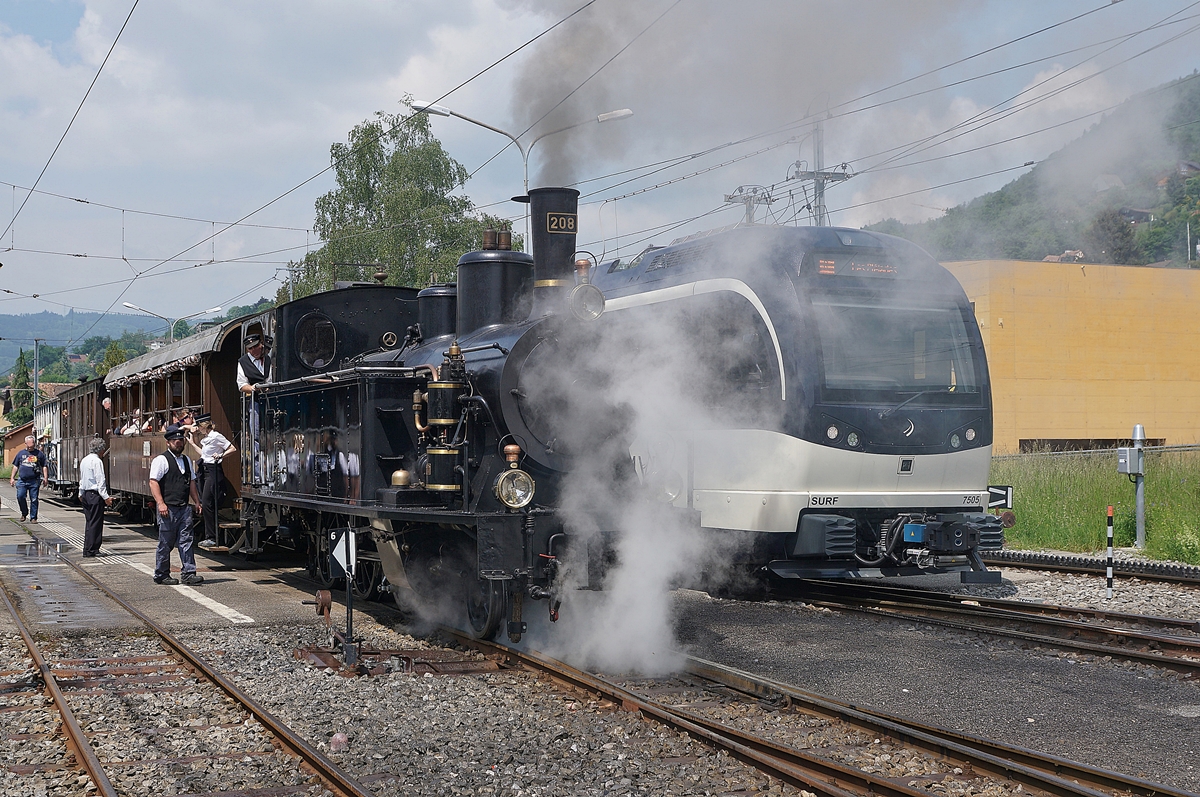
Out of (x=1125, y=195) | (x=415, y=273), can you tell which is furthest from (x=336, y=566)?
(x=415, y=273)

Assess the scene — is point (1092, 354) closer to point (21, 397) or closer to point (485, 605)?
point (485, 605)

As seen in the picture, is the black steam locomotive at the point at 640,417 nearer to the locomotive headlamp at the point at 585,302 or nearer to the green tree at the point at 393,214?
the locomotive headlamp at the point at 585,302

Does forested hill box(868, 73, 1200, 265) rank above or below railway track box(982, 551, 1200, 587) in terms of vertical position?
above

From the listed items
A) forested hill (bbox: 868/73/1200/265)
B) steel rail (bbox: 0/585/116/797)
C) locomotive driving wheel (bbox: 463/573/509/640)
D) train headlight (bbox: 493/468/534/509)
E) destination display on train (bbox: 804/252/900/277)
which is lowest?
steel rail (bbox: 0/585/116/797)

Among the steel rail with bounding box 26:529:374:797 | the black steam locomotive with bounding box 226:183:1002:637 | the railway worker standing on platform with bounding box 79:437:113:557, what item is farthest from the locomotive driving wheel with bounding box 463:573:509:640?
the railway worker standing on platform with bounding box 79:437:113:557

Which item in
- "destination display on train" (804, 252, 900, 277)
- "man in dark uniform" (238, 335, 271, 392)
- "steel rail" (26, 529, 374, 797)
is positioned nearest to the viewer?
"steel rail" (26, 529, 374, 797)

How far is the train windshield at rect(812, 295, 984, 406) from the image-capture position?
864 centimetres

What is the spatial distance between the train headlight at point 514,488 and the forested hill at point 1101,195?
4628 mm

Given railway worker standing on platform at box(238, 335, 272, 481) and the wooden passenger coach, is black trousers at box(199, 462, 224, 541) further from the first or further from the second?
railway worker standing on platform at box(238, 335, 272, 481)

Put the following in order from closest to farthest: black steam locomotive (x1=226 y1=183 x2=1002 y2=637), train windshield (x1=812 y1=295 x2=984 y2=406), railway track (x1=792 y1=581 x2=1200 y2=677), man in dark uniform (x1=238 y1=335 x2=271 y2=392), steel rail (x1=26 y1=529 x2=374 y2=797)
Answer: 1. steel rail (x1=26 y1=529 x2=374 y2=797)
2. railway track (x1=792 y1=581 x2=1200 y2=677)
3. black steam locomotive (x1=226 y1=183 x2=1002 y2=637)
4. train windshield (x1=812 y1=295 x2=984 y2=406)
5. man in dark uniform (x1=238 y1=335 x2=271 y2=392)

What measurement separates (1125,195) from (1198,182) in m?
0.51

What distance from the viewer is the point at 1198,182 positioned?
317 inches

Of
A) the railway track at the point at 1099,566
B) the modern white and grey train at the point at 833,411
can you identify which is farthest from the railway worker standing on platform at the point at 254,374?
the railway track at the point at 1099,566

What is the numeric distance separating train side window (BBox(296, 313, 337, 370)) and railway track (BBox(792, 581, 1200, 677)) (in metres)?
4.98
